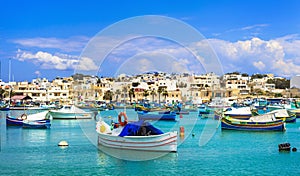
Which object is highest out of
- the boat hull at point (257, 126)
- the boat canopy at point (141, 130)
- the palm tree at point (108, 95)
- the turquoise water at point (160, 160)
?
the palm tree at point (108, 95)

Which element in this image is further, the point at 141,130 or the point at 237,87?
the point at 237,87

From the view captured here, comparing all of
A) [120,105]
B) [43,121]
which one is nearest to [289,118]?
[43,121]

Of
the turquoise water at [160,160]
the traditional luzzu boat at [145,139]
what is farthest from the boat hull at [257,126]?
the traditional luzzu boat at [145,139]

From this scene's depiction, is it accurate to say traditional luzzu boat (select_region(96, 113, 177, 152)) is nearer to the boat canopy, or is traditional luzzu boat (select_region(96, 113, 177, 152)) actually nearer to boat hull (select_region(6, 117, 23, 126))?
the boat canopy

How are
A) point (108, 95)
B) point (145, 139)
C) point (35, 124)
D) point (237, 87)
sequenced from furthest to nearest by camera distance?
1. point (237, 87)
2. point (108, 95)
3. point (35, 124)
4. point (145, 139)

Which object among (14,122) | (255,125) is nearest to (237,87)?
(255,125)

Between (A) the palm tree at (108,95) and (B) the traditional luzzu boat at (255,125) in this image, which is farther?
(A) the palm tree at (108,95)

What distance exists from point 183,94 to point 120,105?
40.5ft

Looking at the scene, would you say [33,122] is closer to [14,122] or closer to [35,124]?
[35,124]

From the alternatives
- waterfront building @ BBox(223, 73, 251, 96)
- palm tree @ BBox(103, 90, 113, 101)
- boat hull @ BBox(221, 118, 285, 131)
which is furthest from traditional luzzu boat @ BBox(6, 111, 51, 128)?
waterfront building @ BBox(223, 73, 251, 96)

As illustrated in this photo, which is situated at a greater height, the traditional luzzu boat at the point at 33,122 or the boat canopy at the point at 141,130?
the boat canopy at the point at 141,130

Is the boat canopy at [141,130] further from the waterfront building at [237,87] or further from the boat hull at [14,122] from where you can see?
the waterfront building at [237,87]

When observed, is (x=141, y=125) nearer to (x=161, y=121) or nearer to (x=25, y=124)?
(x=25, y=124)

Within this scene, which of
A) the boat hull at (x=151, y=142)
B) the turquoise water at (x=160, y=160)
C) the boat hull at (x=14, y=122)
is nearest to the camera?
the turquoise water at (x=160, y=160)
